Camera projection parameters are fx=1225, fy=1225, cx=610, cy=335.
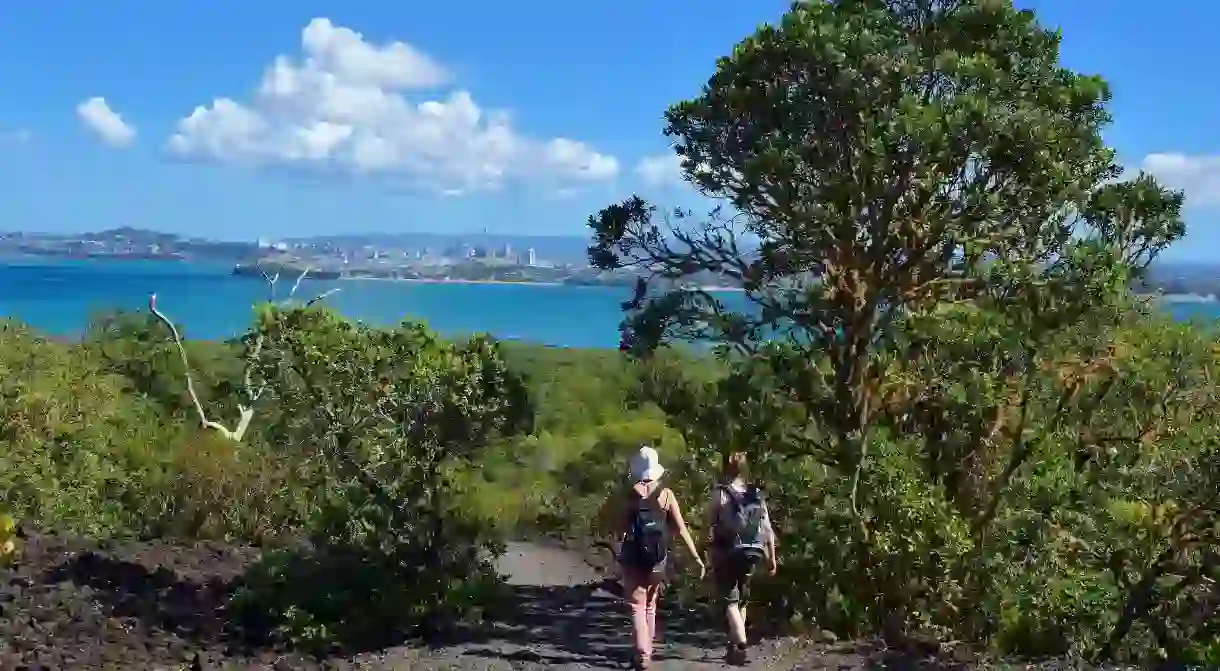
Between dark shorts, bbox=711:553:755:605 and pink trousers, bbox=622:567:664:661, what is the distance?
0.39 meters

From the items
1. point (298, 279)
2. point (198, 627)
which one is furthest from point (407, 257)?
point (198, 627)

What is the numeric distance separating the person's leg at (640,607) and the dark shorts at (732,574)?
19.1 inches

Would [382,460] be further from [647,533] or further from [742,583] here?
[742,583]

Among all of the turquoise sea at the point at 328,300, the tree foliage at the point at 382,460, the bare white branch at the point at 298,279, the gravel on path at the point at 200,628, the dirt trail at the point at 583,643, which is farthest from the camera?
the bare white branch at the point at 298,279

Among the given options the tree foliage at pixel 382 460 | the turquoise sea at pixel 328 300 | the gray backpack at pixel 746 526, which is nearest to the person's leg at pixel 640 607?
the gray backpack at pixel 746 526

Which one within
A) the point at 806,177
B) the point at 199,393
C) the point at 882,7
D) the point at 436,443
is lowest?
the point at 199,393

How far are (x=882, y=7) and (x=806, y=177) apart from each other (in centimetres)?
131

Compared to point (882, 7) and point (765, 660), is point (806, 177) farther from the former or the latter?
point (765, 660)

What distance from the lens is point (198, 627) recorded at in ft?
31.4

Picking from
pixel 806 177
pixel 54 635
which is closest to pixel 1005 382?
pixel 806 177

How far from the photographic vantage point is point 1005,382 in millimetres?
7848

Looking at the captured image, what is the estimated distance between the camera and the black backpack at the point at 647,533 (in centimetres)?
733

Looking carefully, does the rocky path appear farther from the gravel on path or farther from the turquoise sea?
the turquoise sea

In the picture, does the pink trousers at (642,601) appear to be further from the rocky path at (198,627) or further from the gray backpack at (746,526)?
the gray backpack at (746,526)
